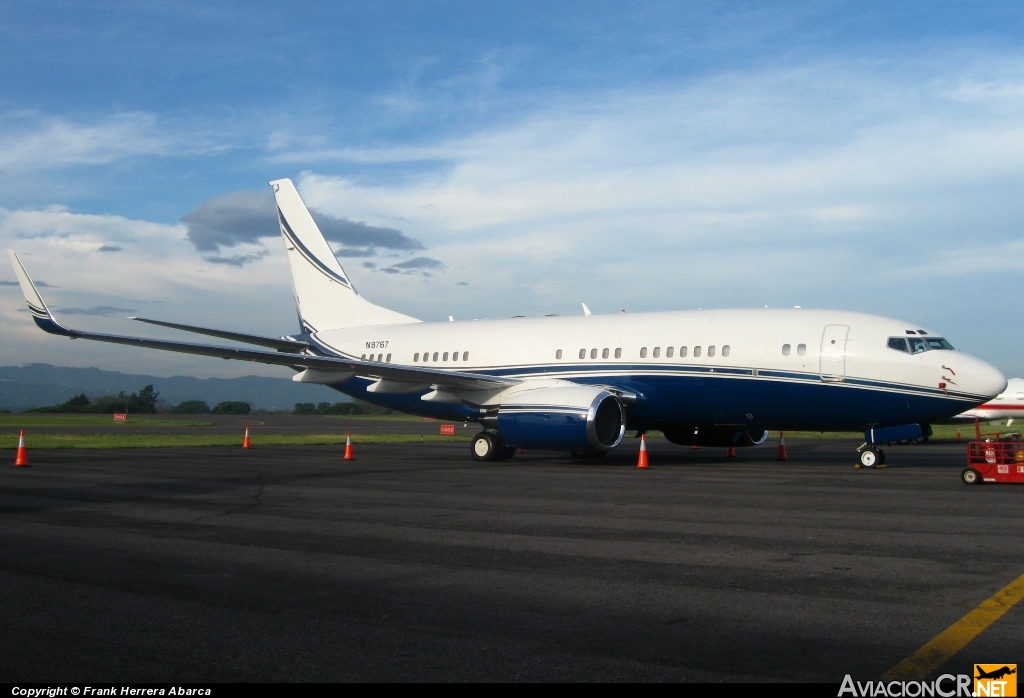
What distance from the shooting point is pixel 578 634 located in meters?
5.50

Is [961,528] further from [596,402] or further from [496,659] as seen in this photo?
[596,402]

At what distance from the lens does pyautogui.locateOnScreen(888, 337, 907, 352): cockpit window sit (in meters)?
18.5

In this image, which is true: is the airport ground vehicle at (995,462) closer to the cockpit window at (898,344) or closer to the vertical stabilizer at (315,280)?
the cockpit window at (898,344)

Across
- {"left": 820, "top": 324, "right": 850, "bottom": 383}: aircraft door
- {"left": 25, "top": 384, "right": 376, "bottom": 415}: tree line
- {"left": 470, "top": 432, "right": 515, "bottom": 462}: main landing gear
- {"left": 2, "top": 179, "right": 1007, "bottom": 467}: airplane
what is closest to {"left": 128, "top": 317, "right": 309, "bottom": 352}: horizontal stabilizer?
{"left": 2, "top": 179, "right": 1007, "bottom": 467}: airplane

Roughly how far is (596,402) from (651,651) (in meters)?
14.8

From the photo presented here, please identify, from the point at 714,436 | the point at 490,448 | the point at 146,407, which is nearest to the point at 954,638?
the point at 490,448

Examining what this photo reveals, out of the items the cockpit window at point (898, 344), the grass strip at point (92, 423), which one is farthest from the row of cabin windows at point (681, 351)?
the grass strip at point (92, 423)

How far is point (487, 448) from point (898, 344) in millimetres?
9748

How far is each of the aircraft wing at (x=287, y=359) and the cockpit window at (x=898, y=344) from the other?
885 centimetres

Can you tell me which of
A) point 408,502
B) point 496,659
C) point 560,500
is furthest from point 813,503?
point 496,659

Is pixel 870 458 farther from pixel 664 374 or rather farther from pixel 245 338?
pixel 245 338

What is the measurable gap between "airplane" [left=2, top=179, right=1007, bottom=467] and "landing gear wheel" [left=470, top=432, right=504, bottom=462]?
3 centimetres

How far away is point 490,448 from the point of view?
72.8 ft

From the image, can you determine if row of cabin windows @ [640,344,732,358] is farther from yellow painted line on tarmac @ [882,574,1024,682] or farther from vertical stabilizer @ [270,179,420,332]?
yellow painted line on tarmac @ [882,574,1024,682]
